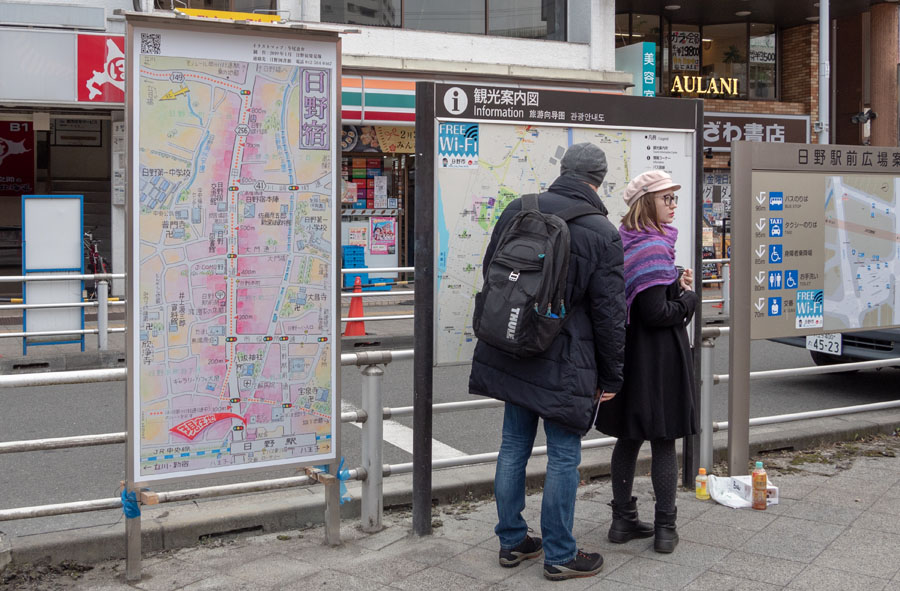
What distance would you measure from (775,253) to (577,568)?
256cm

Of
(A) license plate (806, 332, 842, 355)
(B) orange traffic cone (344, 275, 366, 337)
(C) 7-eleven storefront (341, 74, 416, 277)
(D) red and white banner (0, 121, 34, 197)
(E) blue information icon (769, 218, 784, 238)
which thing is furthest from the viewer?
(D) red and white banner (0, 121, 34, 197)

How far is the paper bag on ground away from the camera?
17.7 feet

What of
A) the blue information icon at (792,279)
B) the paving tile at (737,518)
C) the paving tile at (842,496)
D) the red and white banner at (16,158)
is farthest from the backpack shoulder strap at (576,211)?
the red and white banner at (16,158)

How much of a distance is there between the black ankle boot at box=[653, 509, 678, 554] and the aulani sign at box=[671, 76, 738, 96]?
21.2 meters

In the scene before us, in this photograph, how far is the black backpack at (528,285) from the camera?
13.2 ft

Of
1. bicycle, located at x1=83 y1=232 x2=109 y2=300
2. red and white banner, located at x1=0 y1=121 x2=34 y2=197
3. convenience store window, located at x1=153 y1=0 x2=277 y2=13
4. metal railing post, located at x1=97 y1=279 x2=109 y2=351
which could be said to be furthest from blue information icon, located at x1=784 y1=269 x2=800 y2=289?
red and white banner, located at x1=0 y1=121 x2=34 y2=197

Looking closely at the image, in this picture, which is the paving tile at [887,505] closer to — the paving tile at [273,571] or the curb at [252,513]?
the curb at [252,513]

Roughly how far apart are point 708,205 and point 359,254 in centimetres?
930

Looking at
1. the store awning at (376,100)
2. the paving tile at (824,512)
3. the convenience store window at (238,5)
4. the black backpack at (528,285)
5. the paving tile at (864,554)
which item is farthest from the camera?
the store awning at (376,100)

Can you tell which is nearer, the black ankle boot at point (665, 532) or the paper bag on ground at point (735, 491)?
the black ankle boot at point (665, 532)

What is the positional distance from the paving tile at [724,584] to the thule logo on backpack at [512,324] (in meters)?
1.37

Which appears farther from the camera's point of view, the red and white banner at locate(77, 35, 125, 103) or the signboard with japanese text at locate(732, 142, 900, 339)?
the red and white banner at locate(77, 35, 125, 103)

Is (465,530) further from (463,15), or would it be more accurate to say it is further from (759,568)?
(463,15)

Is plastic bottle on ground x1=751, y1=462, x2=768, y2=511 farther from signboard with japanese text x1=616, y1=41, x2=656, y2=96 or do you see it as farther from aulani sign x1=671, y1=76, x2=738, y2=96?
aulani sign x1=671, y1=76, x2=738, y2=96
